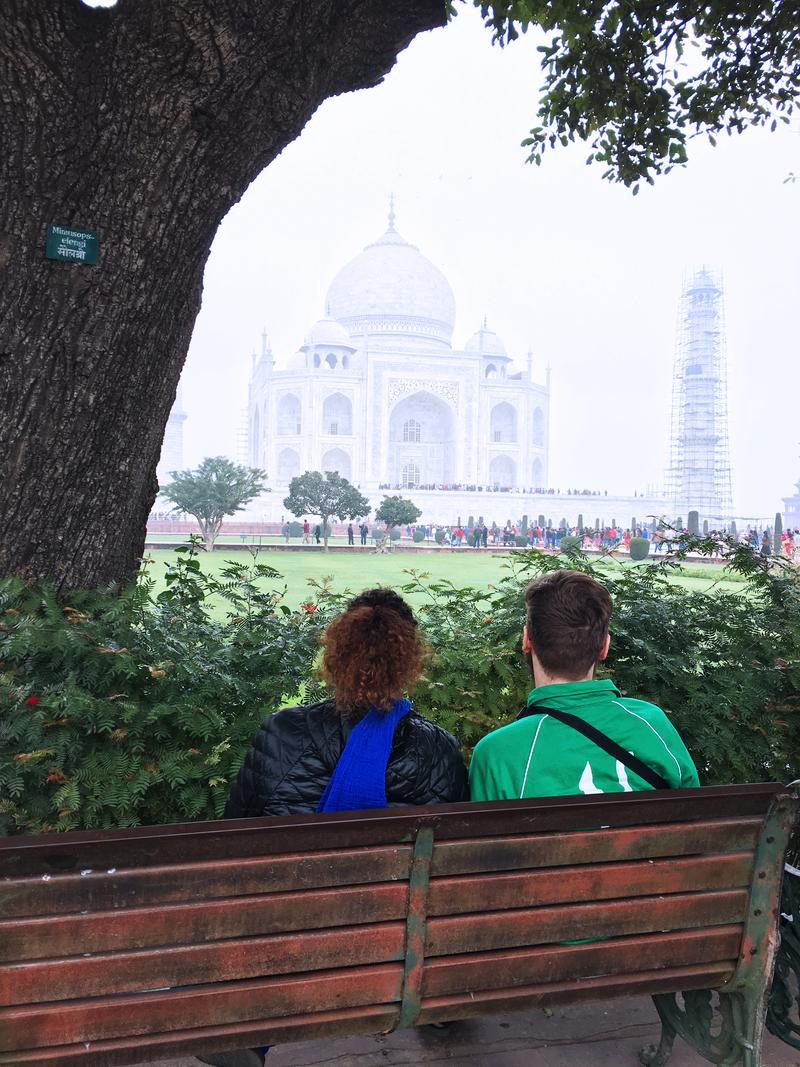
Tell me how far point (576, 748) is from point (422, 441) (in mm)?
60630

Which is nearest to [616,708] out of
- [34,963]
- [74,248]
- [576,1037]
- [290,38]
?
[576,1037]

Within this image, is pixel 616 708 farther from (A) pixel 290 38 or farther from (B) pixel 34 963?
(A) pixel 290 38

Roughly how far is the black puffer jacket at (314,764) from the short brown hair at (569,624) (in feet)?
0.82

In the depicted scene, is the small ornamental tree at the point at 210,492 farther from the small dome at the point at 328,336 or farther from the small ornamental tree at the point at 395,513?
the small dome at the point at 328,336

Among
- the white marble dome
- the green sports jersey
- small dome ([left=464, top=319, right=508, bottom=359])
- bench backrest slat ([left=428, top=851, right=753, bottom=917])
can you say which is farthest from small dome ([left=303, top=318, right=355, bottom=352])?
bench backrest slat ([left=428, top=851, right=753, bottom=917])

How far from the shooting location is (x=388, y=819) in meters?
1.25

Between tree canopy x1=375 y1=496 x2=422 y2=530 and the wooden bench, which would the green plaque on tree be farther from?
tree canopy x1=375 y1=496 x2=422 y2=530

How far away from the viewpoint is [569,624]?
5.15 feet

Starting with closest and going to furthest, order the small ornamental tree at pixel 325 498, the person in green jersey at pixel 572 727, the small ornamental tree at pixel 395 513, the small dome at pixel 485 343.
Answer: the person in green jersey at pixel 572 727
the small ornamental tree at pixel 325 498
the small ornamental tree at pixel 395 513
the small dome at pixel 485 343

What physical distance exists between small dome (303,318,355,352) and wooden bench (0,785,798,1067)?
6093 cm

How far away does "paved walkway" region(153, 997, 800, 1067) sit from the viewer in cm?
180

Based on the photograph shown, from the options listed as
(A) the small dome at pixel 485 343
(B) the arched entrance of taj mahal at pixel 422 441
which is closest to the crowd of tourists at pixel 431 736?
(B) the arched entrance of taj mahal at pixel 422 441

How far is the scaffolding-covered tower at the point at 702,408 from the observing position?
64750 millimetres

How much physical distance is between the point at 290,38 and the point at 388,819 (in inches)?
92.1
